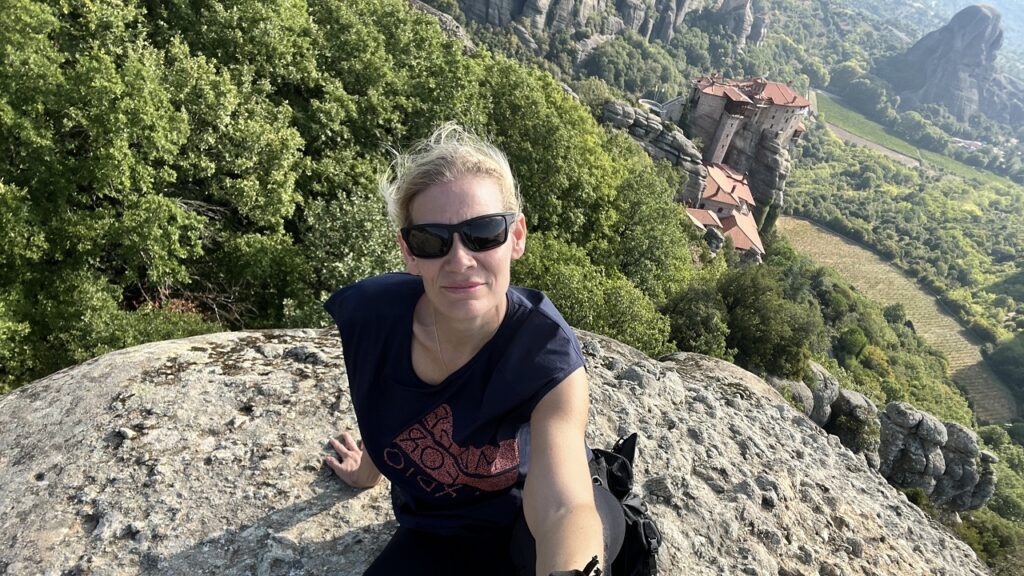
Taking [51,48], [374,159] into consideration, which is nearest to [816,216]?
[374,159]

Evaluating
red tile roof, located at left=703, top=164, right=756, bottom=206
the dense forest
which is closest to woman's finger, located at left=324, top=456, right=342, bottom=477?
the dense forest

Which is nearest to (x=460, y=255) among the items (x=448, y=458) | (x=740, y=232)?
(x=448, y=458)

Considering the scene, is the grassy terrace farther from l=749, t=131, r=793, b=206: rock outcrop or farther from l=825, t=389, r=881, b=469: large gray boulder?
l=825, t=389, r=881, b=469: large gray boulder

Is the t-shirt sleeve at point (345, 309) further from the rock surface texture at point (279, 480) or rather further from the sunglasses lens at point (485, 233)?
the rock surface texture at point (279, 480)

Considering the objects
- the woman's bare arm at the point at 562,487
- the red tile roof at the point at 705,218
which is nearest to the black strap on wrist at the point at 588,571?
the woman's bare arm at the point at 562,487

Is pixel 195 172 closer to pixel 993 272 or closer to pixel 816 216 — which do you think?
pixel 816 216

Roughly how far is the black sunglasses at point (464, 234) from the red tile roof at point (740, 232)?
63507 mm

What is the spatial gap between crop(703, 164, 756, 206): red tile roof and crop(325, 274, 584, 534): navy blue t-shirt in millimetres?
68762

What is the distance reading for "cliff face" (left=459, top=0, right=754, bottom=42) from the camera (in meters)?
124

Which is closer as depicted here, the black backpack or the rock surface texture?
the black backpack

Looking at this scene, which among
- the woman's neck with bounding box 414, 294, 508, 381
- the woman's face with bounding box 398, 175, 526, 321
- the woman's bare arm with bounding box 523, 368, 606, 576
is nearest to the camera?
the woman's bare arm with bounding box 523, 368, 606, 576

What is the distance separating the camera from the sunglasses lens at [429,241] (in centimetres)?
287

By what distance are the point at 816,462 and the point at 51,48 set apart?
1709 cm

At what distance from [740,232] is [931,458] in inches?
1569
